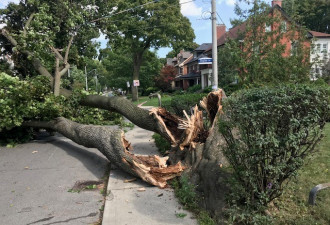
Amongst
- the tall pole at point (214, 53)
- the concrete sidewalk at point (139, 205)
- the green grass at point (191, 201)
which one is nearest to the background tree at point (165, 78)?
the tall pole at point (214, 53)

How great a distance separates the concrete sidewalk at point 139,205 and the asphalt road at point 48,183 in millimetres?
282

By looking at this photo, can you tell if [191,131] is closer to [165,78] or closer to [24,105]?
[24,105]

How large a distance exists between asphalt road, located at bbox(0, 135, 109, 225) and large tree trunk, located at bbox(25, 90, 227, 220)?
1.85 ft

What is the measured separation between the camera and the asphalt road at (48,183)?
406cm

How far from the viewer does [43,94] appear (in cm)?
875

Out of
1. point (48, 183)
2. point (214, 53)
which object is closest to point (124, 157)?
point (48, 183)

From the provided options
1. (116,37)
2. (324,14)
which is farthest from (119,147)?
(324,14)

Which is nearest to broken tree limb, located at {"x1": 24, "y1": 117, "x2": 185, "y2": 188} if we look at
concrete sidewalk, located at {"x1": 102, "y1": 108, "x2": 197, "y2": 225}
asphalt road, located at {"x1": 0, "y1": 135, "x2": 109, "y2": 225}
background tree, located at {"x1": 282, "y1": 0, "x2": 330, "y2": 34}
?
concrete sidewalk, located at {"x1": 102, "y1": 108, "x2": 197, "y2": 225}

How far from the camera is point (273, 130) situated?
9.22 feet

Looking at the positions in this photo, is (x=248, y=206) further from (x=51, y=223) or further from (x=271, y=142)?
(x=51, y=223)

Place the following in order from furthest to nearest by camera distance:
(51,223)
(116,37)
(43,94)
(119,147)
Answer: (116,37) < (43,94) < (119,147) < (51,223)

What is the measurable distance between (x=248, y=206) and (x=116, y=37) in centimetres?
1295

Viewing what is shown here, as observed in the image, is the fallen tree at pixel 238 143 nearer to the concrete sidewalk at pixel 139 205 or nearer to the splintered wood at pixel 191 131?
the splintered wood at pixel 191 131

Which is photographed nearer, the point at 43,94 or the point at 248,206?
the point at 248,206
